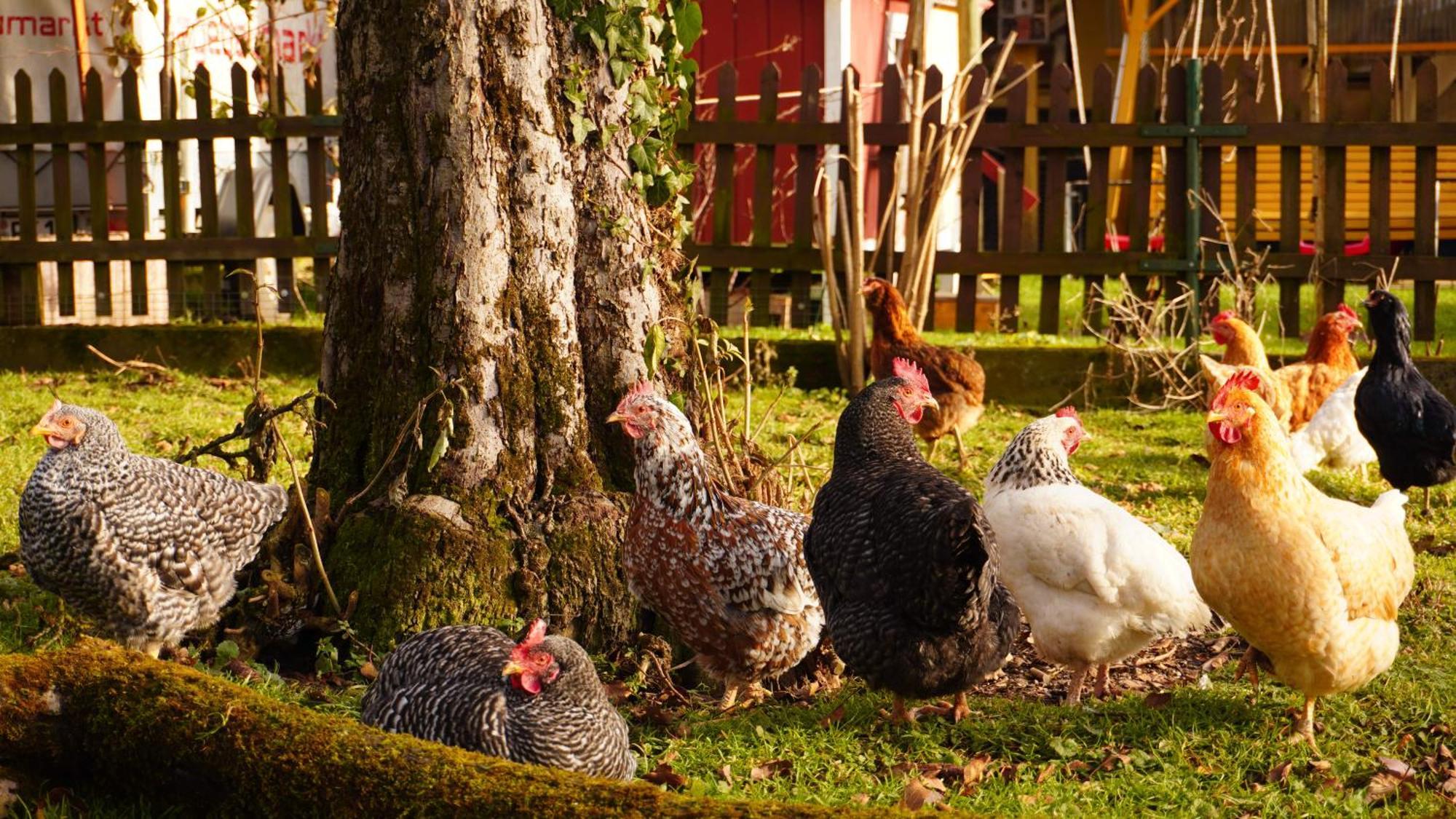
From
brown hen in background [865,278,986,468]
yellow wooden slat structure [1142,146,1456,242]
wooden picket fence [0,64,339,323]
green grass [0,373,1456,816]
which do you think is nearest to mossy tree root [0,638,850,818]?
green grass [0,373,1456,816]

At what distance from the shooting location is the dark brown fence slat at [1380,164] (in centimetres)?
947

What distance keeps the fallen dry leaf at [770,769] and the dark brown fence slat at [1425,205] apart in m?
7.06

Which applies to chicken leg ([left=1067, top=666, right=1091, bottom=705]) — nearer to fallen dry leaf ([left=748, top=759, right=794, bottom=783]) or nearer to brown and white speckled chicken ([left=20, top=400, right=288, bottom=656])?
fallen dry leaf ([left=748, top=759, right=794, bottom=783])

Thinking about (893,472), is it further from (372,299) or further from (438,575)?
(372,299)

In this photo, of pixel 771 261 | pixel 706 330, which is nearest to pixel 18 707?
pixel 706 330

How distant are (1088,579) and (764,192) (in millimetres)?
6029

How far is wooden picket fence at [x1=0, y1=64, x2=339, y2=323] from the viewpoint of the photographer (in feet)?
33.9

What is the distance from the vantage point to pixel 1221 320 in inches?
308

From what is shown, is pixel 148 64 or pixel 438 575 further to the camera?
pixel 148 64

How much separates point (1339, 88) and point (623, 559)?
686 cm

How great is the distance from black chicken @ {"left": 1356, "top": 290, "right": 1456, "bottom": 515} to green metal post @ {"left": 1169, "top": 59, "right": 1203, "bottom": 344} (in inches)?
105

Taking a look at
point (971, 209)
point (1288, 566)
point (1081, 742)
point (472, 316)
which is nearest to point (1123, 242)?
point (971, 209)

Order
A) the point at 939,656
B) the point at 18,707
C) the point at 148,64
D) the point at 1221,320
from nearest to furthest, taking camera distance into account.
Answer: the point at 18,707
the point at 939,656
the point at 1221,320
the point at 148,64

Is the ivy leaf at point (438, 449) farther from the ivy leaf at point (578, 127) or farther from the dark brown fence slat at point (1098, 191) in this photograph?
the dark brown fence slat at point (1098, 191)
